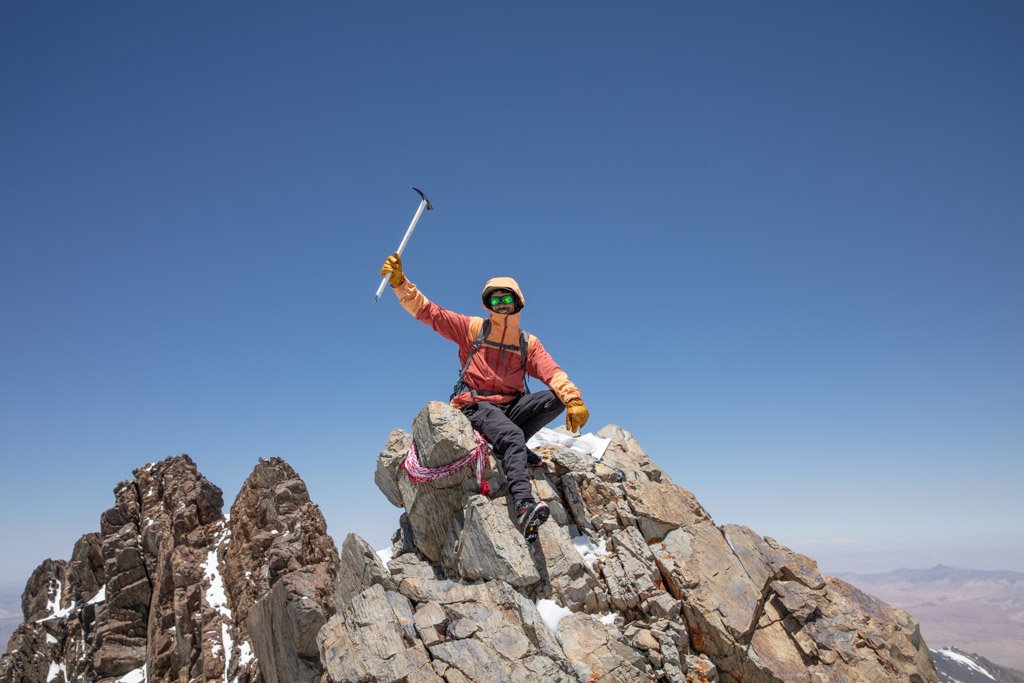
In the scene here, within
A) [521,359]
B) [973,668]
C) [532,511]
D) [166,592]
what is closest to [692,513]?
[532,511]

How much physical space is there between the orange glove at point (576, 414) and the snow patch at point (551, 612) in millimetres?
3629

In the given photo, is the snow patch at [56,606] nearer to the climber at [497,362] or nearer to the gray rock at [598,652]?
the climber at [497,362]

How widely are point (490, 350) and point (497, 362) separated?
0.36 m

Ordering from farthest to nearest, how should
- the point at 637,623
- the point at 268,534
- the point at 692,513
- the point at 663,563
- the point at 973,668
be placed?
1. the point at 973,668
2. the point at 268,534
3. the point at 692,513
4. the point at 663,563
5. the point at 637,623

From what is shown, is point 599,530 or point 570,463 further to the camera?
point 570,463

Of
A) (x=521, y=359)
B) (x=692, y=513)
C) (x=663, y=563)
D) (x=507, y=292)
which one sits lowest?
(x=663, y=563)

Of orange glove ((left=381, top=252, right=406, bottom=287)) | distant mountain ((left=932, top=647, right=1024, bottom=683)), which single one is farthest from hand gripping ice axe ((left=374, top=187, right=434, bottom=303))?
distant mountain ((left=932, top=647, right=1024, bottom=683))

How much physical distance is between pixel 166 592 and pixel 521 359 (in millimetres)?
58376

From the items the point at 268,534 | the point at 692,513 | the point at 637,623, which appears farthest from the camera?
the point at 268,534

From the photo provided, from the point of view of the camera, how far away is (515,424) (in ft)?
40.9

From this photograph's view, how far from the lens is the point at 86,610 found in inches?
2339

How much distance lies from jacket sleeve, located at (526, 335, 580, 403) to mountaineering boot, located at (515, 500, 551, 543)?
255cm

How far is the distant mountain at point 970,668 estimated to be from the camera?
491ft

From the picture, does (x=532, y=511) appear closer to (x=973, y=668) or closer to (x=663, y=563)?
(x=663, y=563)
